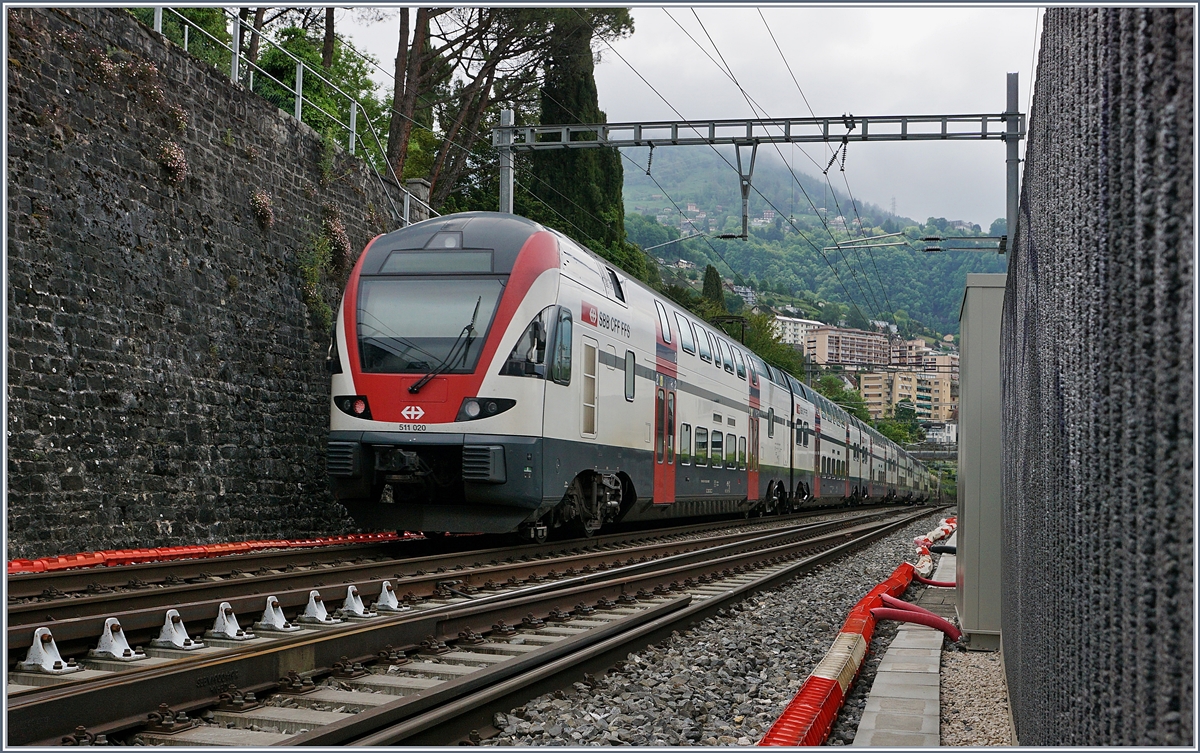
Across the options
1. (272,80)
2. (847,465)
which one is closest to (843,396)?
(847,465)

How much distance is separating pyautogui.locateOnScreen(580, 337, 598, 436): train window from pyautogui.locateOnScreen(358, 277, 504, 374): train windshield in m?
1.67

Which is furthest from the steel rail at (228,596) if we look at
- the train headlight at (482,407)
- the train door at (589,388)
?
the train door at (589,388)

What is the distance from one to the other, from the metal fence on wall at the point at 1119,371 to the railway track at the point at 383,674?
107 inches

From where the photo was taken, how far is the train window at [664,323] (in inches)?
635

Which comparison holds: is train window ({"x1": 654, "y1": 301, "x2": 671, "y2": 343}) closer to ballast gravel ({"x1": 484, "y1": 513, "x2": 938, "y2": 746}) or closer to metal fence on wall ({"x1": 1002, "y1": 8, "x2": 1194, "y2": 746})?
ballast gravel ({"x1": 484, "y1": 513, "x2": 938, "y2": 746})

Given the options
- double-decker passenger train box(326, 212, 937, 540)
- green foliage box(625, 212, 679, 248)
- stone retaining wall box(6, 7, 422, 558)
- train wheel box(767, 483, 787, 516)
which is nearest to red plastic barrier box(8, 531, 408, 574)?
stone retaining wall box(6, 7, 422, 558)

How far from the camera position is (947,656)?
7301mm

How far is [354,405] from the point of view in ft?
38.3

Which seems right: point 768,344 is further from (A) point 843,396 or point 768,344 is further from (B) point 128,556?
(B) point 128,556

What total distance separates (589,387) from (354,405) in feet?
9.36

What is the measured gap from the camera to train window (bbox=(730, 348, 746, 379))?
21359 millimetres

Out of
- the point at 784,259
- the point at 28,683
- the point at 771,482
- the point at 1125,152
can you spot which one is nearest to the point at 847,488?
the point at 771,482

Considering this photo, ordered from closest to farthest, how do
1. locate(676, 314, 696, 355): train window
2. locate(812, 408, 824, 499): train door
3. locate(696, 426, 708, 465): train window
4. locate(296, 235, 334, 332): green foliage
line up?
locate(296, 235, 334, 332): green foliage → locate(676, 314, 696, 355): train window → locate(696, 426, 708, 465): train window → locate(812, 408, 824, 499): train door

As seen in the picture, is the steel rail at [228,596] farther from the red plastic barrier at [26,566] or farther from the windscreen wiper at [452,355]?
the red plastic barrier at [26,566]
